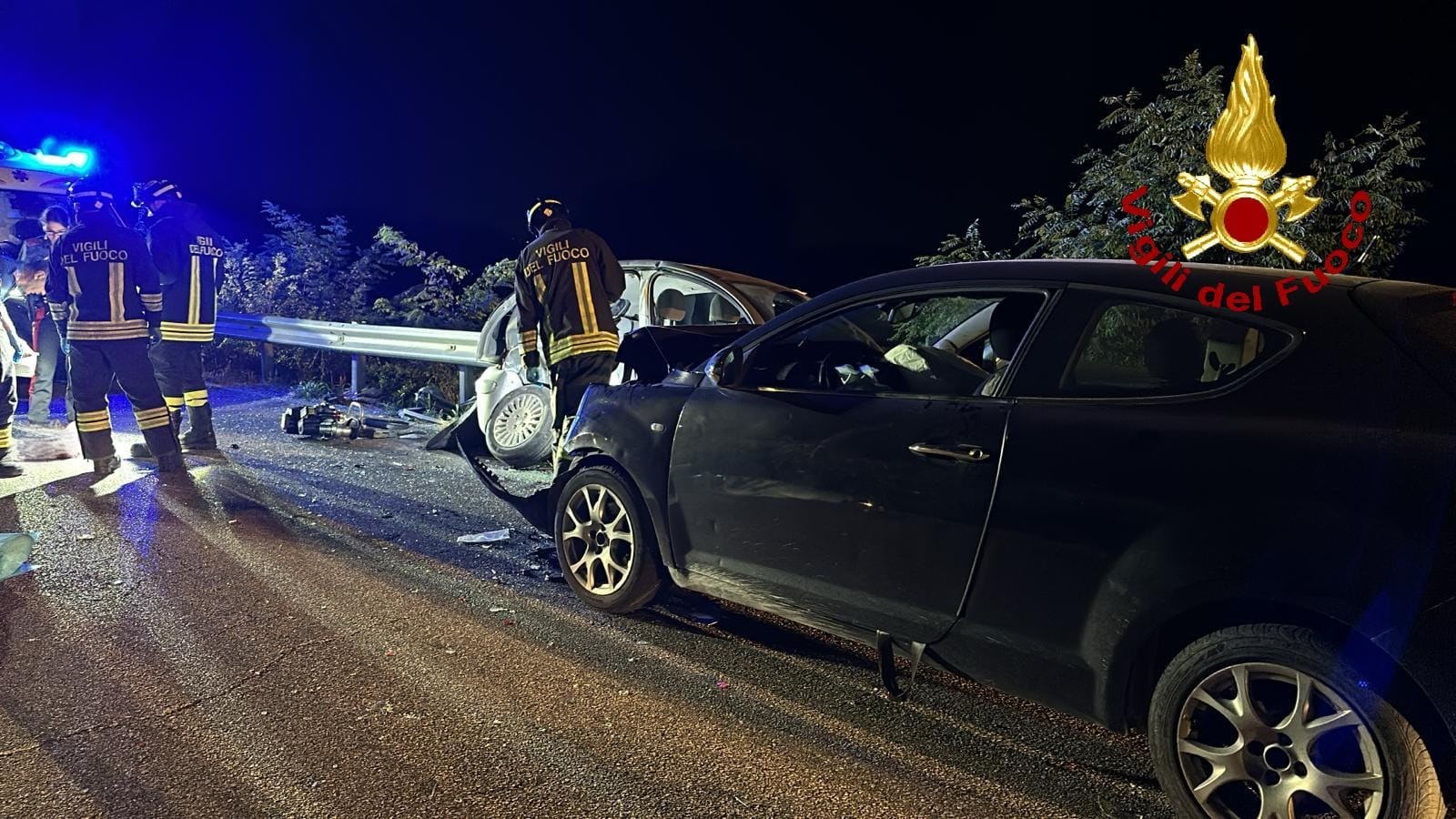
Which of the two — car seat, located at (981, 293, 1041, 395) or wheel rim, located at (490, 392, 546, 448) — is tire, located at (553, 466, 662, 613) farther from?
wheel rim, located at (490, 392, 546, 448)

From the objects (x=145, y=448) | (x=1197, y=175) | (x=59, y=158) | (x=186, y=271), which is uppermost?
(x=59, y=158)

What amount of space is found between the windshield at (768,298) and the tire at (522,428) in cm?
172

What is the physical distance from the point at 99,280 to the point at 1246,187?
8.34 m

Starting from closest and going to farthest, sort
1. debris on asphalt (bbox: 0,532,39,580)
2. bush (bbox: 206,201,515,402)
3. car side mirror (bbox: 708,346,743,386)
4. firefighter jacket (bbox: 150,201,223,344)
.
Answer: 1. car side mirror (bbox: 708,346,743,386)
2. debris on asphalt (bbox: 0,532,39,580)
3. firefighter jacket (bbox: 150,201,223,344)
4. bush (bbox: 206,201,515,402)

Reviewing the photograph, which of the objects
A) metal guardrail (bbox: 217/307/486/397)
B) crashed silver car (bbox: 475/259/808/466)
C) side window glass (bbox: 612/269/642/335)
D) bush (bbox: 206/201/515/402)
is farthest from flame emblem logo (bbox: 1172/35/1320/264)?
bush (bbox: 206/201/515/402)

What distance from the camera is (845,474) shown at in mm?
3076

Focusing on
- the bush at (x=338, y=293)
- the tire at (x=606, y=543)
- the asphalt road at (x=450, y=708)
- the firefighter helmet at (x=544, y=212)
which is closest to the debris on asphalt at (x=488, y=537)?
the asphalt road at (x=450, y=708)

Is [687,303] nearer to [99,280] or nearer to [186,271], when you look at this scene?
[186,271]

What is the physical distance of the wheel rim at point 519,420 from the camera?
6996 mm

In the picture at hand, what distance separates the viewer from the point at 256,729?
2918 millimetres

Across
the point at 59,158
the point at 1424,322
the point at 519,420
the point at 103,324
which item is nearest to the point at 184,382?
the point at 103,324

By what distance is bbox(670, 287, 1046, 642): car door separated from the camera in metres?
2.80

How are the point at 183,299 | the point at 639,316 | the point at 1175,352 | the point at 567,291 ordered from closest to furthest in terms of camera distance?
1. the point at 1175,352
2. the point at 567,291
3. the point at 639,316
4. the point at 183,299

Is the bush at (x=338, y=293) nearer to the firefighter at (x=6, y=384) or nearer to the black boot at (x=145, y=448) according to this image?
the black boot at (x=145, y=448)
